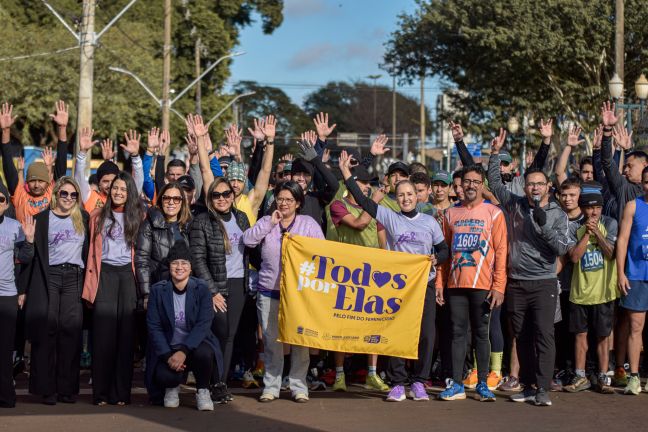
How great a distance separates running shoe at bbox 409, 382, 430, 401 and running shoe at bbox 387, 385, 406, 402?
96mm

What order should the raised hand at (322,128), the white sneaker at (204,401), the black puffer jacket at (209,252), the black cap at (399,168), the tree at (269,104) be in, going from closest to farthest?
1. the white sneaker at (204,401)
2. the black puffer jacket at (209,252)
3. the black cap at (399,168)
4. the raised hand at (322,128)
5. the tree at (269,104)

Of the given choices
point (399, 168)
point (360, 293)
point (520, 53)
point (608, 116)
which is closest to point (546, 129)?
point (608, 116)

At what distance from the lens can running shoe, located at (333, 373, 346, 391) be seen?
34.6 feet

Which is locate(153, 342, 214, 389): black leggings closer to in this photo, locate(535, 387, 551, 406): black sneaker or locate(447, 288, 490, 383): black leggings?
locate(447, 288, 490, 383): black leggings

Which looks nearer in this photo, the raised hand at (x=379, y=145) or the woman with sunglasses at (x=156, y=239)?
the woman with sunglasses at (x=156, y=239)

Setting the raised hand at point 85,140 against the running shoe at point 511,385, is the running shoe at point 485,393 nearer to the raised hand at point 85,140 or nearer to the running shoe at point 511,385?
the running shoe at point 511,385

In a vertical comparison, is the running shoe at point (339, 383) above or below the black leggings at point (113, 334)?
below

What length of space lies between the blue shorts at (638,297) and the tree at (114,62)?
33857 mm

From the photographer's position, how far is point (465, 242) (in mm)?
9922

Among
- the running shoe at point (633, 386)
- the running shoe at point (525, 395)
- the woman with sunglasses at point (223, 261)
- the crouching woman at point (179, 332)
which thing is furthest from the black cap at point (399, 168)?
the running shoe at point (633, 386)

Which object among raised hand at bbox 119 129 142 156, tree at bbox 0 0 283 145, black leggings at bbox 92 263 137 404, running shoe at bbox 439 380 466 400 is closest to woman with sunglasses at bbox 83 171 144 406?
black leggings at bbox 92 263 137 404

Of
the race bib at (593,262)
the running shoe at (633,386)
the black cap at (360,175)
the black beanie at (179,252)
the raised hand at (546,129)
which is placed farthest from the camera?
the raised hand at (546,129)

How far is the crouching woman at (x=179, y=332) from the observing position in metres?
9.41

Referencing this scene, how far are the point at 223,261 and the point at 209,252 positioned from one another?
16 centimetres
